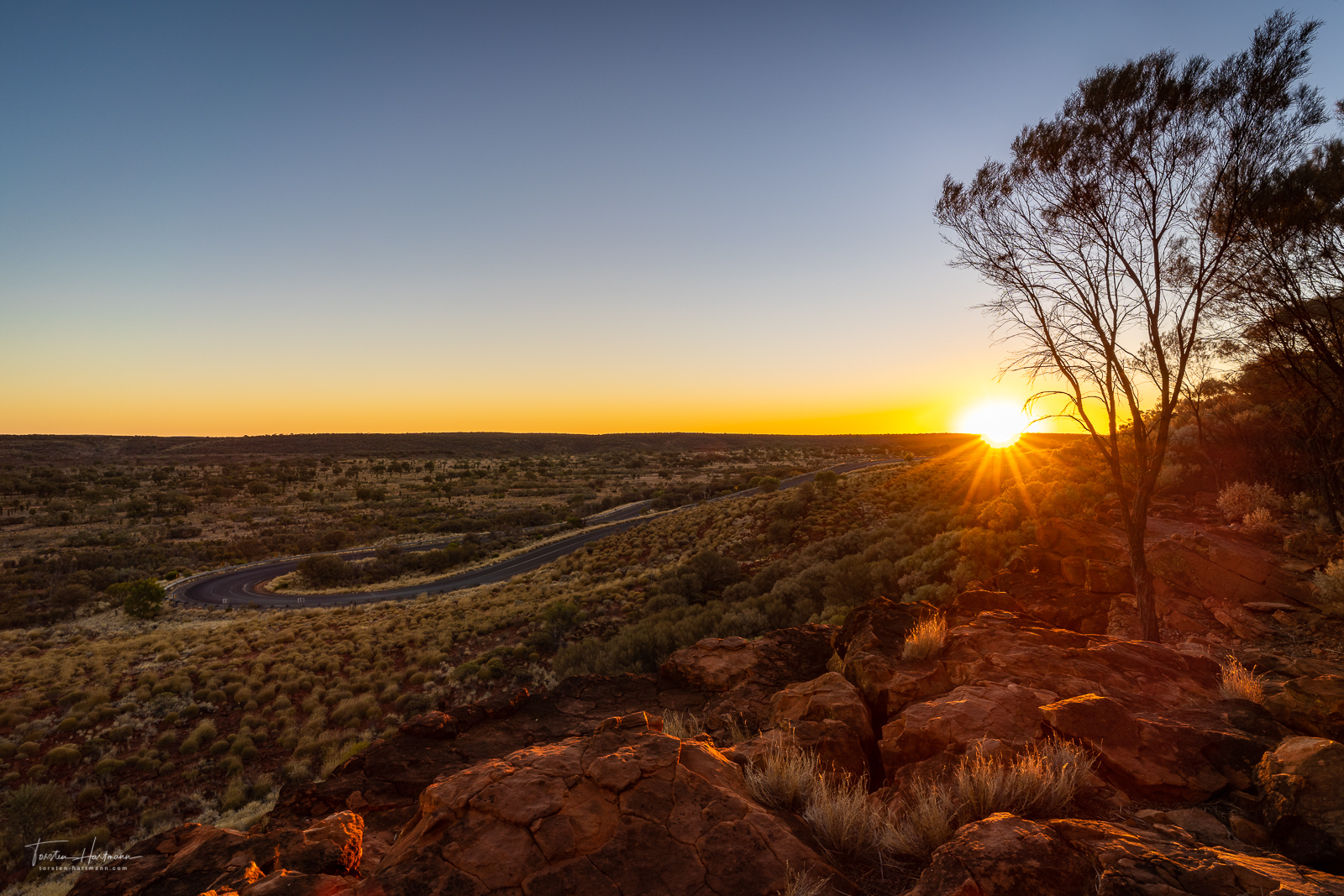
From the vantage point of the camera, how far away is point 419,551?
52406 mm

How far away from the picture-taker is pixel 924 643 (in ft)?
26.3

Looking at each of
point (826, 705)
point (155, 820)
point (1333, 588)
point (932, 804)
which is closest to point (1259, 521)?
point (1333, 588)

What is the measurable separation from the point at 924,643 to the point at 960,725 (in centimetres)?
250

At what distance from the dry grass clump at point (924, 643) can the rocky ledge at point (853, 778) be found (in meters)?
0.14

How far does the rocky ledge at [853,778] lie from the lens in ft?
12.0

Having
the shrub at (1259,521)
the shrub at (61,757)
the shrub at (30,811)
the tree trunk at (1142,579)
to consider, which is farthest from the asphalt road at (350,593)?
the shrub at (1259,521)

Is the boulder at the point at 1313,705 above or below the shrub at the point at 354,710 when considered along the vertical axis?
above

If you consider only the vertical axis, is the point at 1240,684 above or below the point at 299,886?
above

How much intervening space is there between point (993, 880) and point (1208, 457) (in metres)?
23.2

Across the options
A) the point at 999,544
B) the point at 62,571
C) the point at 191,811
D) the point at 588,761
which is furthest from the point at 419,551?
the point at 588,761

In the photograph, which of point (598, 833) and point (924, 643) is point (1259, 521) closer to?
point (924, 643)

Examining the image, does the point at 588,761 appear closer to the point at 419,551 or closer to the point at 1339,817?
the point at 1339,817

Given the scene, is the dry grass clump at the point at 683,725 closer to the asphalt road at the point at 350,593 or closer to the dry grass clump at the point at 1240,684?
the dry grass clump at the point at 1240,684

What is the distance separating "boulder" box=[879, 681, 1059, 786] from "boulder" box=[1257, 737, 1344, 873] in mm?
1564
